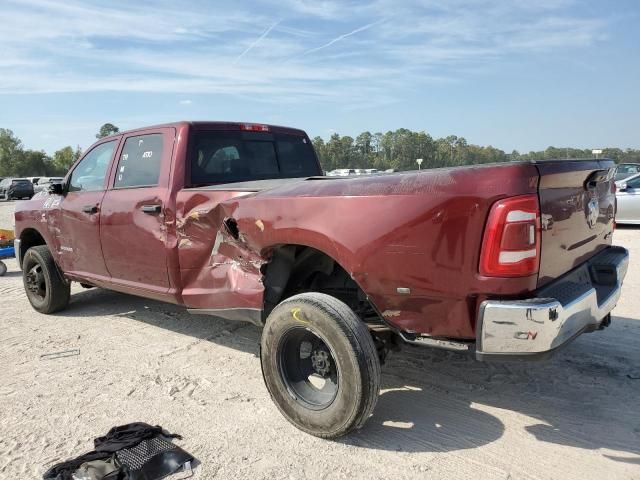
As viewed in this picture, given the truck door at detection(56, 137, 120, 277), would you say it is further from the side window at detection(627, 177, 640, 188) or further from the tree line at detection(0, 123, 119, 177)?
the tree line at detection(0, 123, 119, 177)

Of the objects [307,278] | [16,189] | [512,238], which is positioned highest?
[16,189]

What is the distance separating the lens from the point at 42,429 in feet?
10.6

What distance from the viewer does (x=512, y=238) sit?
242 cm

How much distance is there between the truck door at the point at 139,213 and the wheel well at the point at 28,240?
7.03 ft

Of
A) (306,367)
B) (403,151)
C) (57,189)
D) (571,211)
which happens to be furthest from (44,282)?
→ (403,151)

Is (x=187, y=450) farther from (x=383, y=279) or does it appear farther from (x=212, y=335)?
(x=212, y=335)

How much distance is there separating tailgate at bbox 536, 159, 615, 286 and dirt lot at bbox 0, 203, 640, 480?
0.98m

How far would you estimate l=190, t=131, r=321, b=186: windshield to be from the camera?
167 inches

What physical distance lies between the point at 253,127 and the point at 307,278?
5.92ft

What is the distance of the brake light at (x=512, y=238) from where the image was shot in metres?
2.41

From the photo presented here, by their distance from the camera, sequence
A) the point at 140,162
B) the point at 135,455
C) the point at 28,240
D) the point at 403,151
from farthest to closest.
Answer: the point at 403,151
the point at 28,240
the point at 140,162
the point at 135,455

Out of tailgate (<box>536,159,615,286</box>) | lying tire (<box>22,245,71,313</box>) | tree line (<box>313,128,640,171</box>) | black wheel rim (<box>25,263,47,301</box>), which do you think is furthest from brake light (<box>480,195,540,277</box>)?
tree line (<box>313,128,640,171</box>)

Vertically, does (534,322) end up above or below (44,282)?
above

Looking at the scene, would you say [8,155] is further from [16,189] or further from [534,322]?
[534,322]
